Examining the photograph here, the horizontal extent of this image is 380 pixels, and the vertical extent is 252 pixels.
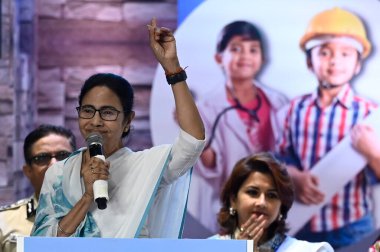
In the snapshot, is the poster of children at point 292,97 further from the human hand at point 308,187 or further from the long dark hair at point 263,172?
the long dark hair at point 263,172

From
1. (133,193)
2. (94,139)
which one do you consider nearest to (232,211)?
(133,193)

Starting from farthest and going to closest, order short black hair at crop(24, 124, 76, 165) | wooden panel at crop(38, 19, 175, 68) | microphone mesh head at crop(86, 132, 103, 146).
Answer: wooden panel at crop(38, 19, 175, 68) → short black hair at crop(24, 124, 76, 165) → microphone mesh head at crop(86, 132, 103, 146)

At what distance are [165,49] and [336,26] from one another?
2.31 meters

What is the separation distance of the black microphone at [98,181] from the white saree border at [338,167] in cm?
238

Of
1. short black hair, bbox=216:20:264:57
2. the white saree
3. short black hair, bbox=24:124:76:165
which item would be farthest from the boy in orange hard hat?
the white saree

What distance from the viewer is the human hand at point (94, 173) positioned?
259 cm

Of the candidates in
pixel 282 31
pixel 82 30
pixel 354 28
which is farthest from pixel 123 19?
pixel 354 28

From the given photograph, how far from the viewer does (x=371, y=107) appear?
4863mm

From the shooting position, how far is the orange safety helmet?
4848 mm

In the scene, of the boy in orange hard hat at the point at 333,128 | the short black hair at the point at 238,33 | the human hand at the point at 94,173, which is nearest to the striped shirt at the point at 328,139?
the boy in orange hard hat at the point at 333,128

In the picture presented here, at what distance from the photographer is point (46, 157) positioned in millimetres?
3719

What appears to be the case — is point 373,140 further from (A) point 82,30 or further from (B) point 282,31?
(A) point 82,30

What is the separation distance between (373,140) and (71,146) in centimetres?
177

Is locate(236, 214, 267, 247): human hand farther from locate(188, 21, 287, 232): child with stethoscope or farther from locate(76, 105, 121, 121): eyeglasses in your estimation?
locate(188, 21, 287, 232): child with stethoscope
